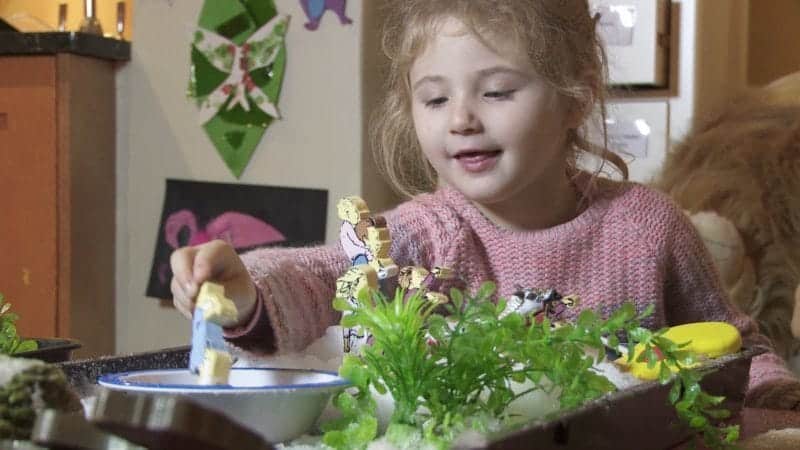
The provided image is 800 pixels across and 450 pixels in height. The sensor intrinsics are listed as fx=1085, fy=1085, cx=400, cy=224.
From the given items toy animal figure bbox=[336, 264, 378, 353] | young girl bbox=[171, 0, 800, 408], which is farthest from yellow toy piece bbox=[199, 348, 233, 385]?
young girl bbox=[171, 0, 800, 408]

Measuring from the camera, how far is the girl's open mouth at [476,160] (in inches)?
34.6

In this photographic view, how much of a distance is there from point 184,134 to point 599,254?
130 centimetres

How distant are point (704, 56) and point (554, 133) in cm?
103

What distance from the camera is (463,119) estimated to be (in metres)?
0.84

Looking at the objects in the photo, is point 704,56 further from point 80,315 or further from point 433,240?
point 80,315

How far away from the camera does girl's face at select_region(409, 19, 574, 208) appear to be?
2.82ft

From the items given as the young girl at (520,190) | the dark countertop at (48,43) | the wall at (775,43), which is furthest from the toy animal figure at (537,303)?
the wall at (775,43)

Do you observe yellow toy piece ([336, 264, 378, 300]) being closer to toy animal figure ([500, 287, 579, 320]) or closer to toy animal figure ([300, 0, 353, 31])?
toy animal figure ([500, 287, 579, 320])

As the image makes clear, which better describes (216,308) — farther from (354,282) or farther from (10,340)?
(10,340)

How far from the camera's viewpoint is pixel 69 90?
2.04m

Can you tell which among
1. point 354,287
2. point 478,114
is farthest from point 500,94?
point 354,287

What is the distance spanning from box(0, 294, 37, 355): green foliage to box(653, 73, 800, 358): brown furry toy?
37.6 inches

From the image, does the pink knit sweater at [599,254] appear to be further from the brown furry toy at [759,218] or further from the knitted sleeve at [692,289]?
the brown furry toy at [759,218]

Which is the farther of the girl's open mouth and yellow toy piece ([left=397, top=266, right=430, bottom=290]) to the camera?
the girl's open mouth
